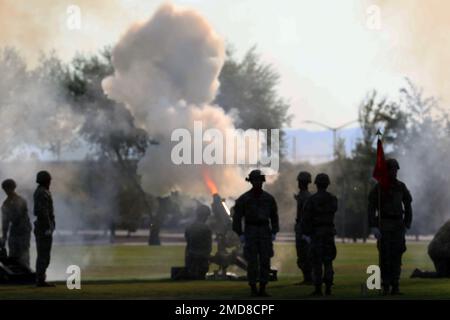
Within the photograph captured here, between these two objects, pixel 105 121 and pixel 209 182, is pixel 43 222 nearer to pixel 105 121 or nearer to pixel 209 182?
pixel 209 182

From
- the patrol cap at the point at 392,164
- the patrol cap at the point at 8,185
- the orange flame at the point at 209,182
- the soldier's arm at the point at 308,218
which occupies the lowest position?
the soldier's arm at the point at 308,218

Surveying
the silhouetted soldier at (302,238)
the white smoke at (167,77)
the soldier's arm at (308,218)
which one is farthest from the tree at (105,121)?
the soldier's arm at (308,218)

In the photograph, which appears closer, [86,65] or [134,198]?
[86,65]

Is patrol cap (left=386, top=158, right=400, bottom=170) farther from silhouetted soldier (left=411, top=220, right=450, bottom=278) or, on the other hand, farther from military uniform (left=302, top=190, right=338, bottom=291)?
silhouetted soldier (left=411, top=220, right=450, bottom=278)

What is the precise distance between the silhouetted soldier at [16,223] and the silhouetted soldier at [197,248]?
3.63 meters

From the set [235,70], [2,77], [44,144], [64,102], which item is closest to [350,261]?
[2,77]

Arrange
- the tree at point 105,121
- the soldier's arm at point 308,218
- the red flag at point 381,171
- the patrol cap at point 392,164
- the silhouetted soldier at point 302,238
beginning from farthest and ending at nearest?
the tree at point 105,121
the silhouetted soldier at point 302,238
the soldier's arm at point 308,218
the patrol cap at point 392,164
the red flag at point 381,171

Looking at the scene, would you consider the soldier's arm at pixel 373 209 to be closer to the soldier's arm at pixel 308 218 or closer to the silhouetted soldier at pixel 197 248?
the soldier's arm at pixel 308 218

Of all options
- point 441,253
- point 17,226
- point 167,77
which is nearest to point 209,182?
point 167,77

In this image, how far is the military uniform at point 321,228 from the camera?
956 inches

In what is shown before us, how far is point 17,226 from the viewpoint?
98.3ft
